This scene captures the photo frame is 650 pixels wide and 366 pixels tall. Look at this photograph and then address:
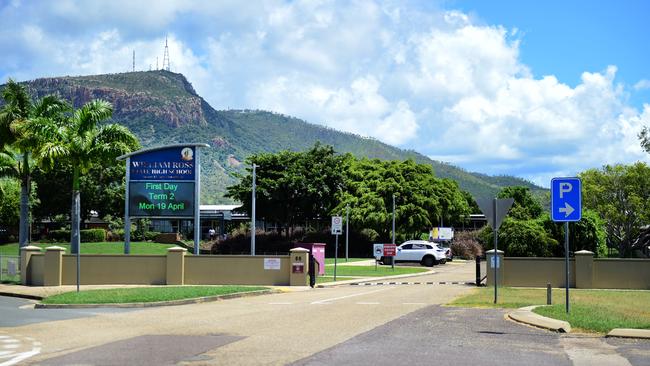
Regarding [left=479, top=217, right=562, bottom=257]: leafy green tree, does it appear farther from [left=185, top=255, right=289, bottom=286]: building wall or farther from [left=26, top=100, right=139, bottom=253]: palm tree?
[left=26, top=100, right=139, bottom=253]: palm tree

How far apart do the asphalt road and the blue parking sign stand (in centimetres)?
258

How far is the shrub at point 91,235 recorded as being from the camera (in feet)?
210

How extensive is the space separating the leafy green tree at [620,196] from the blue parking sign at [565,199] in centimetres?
5521

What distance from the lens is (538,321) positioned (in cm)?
1491

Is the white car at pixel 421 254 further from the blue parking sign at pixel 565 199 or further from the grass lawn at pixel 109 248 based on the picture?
the blue parking sign at pixel 565 199

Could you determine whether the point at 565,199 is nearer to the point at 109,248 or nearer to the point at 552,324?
the point at 552,324

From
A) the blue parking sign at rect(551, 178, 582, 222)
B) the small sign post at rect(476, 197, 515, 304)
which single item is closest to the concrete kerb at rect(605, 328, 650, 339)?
the blue parking sign at rect(551, 178, 582, 222)

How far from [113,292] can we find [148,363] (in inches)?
538

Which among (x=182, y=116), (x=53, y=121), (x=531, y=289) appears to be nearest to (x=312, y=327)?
(x=531, y=289)

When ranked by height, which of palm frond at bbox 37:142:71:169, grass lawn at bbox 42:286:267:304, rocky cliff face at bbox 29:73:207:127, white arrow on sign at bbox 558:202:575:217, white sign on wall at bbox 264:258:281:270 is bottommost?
grass lawn at bbox 42:286:267:304

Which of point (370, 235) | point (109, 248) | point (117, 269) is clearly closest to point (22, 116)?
point (117, 269)

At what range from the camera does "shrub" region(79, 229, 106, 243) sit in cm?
6406

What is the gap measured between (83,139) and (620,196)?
2072 inches

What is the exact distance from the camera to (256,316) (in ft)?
56.7
